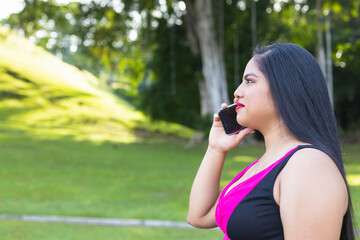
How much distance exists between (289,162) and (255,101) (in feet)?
0.77

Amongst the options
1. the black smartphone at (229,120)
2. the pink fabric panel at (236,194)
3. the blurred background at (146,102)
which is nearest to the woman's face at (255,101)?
the pink fabric panel at (236,194)

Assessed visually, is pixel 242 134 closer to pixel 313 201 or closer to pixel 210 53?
pixel 313 201

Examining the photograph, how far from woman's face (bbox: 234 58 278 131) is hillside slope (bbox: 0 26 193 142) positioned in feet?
57.6

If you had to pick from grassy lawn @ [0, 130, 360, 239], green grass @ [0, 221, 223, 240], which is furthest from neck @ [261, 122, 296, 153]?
green grass @ [0, 221, 223, 240]

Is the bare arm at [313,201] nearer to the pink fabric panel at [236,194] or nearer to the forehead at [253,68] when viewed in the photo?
the pink fabric panel at [236,194]

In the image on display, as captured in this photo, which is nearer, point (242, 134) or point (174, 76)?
point (242, 134)

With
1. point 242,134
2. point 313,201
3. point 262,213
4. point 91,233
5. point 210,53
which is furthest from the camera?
point 210,53

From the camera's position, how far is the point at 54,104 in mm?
25750

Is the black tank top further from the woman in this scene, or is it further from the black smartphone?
the black smartphone

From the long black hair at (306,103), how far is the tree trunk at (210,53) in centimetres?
1578

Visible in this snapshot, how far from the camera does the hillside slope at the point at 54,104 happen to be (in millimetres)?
21328

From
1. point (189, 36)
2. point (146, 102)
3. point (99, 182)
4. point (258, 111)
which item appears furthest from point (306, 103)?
point (146, 102)

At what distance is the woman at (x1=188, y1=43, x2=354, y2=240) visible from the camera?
1244mm

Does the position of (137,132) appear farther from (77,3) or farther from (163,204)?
(163,204)
